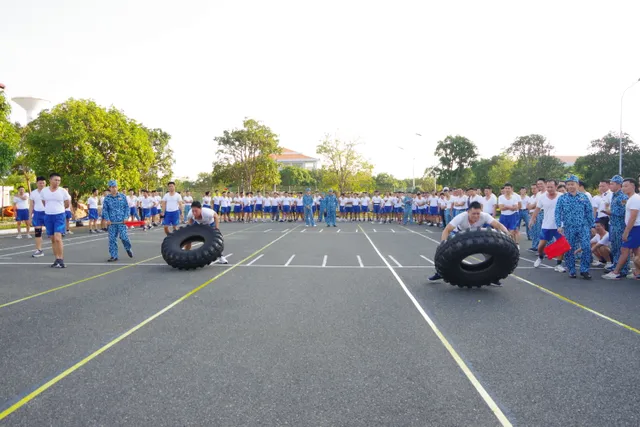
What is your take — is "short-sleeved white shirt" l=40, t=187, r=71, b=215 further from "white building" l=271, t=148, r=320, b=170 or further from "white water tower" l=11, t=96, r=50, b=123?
"white building" l=271, t=148, r=320, b=170

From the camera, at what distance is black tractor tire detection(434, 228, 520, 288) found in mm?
7281

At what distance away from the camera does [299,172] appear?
331 ft

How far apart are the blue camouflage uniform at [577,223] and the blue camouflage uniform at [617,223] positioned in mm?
687

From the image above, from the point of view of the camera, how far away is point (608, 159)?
52.2 m

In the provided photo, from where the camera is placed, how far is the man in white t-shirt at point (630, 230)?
8219 mm

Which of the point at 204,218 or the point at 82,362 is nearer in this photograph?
the point at 82,362

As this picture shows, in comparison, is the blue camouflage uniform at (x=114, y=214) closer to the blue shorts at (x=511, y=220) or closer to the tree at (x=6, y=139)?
the blue shorts at (x=511, y=220)

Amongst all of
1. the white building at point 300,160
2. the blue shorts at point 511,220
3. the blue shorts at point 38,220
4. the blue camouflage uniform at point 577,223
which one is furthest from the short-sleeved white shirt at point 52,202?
the white building at point 300,160

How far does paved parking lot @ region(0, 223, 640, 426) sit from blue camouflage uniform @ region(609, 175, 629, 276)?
4.57 feet

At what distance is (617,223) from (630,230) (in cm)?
108

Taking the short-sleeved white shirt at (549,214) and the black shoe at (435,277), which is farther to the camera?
the short-sleeved white shirt at (549,214)

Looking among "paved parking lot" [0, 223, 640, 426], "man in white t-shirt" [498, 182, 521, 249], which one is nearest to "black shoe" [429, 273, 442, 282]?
"paved parking lot" [0, 223, 640, 426]

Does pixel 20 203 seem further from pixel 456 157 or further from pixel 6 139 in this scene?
pixel 456 157

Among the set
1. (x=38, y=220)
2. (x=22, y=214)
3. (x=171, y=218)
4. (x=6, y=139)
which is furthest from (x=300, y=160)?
(x=38, y=220)
